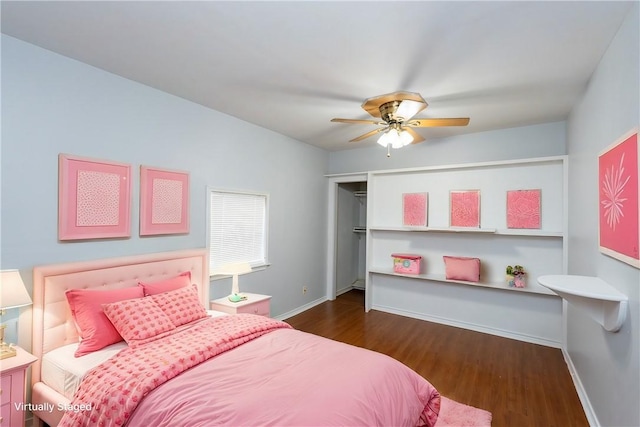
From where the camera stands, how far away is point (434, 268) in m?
4.33

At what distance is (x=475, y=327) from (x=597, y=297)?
2.58 m

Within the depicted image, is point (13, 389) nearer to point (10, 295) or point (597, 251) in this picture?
point (10, 295)

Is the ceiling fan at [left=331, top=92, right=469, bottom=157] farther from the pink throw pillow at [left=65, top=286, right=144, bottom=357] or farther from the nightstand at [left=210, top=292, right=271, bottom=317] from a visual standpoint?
the pink throw pillow at [left=65, top=286, right=144, bottom=357]

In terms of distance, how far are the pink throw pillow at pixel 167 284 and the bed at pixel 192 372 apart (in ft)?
0.21

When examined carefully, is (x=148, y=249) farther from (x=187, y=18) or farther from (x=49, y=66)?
(x=187, y=18)

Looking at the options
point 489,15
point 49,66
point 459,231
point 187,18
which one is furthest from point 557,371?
point 49,66

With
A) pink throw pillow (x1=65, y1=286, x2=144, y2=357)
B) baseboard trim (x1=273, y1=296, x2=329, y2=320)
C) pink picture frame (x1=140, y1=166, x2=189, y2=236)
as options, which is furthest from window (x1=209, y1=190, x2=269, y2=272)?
pink throw pillow (x1=65, y1=286, x2=144, y2=357)

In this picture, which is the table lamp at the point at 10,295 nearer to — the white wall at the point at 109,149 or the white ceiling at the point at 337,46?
the white wall at the point at 109,149

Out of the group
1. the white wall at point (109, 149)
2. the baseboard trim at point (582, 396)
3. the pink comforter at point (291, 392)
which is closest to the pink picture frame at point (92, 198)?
the white wall at point (109, 149)

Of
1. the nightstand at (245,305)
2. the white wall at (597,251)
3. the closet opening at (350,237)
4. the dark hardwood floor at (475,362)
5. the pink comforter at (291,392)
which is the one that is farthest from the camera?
the closet opening at (350,237)

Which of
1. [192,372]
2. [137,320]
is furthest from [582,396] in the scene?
[137,320]

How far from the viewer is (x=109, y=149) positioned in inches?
97.0

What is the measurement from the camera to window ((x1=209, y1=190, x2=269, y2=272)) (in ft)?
11.3

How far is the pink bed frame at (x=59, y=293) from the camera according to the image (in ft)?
6.49
